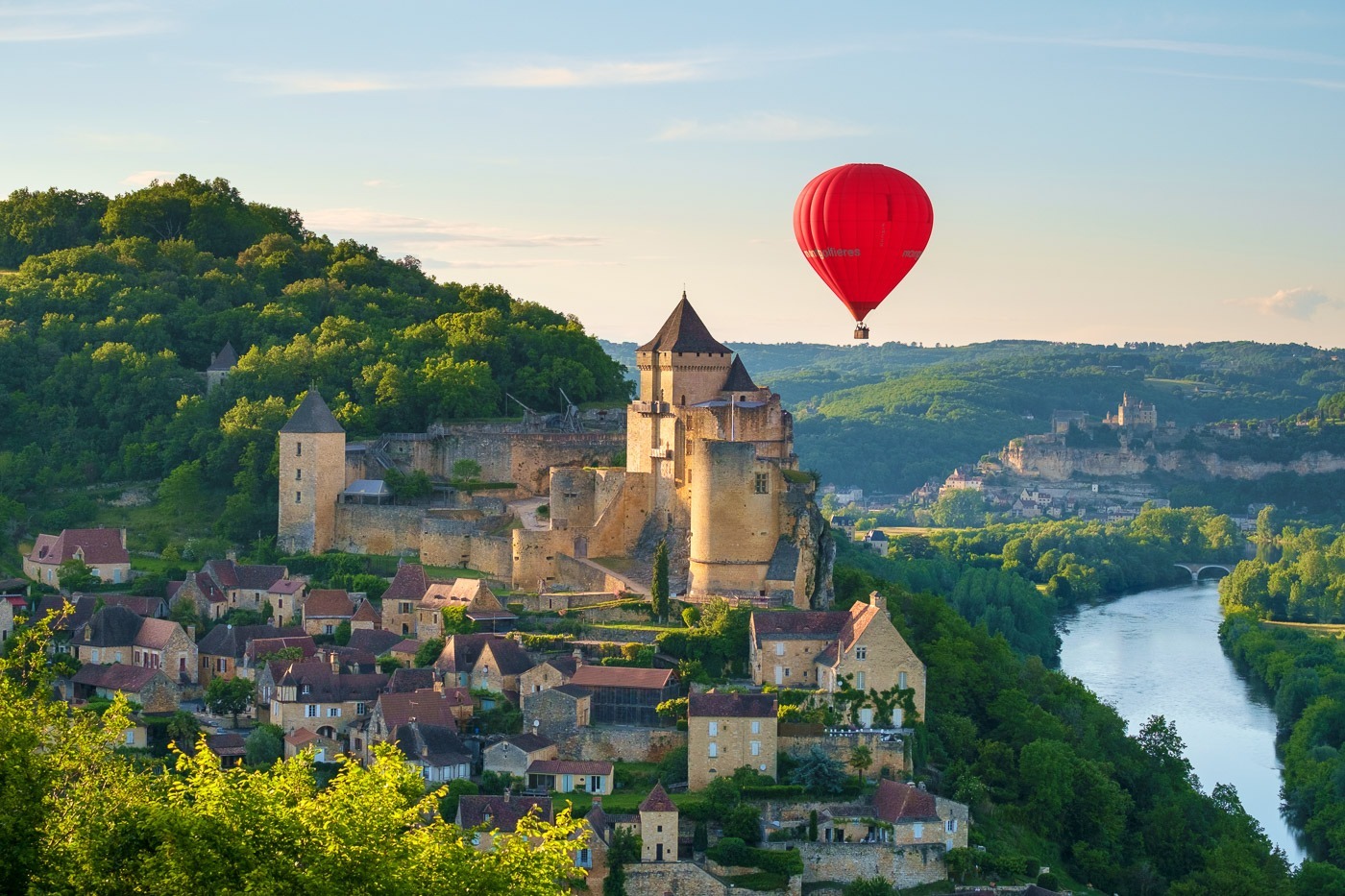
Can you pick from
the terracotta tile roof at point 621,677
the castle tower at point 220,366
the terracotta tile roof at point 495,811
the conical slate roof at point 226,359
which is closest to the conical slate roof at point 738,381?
the terracotta tile roof at point 621,677

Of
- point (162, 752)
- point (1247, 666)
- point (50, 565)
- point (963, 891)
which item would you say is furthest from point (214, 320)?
point (1247, 666)

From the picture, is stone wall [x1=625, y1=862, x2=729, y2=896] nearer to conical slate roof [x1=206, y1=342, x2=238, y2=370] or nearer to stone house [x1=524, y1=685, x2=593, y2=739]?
stone house [x1=524, y1=685, x2=593, y2=739]

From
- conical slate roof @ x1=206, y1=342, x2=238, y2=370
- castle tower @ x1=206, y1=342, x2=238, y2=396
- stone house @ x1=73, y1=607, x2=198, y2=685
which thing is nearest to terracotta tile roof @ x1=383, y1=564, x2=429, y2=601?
stone house @ x1=73, y1=607, x2=198, y2=685

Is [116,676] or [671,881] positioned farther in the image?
[116,676]

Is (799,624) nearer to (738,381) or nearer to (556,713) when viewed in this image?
(556,713)

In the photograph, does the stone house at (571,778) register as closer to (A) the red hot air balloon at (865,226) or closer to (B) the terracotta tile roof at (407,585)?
(B) the terracotta tile roof at (407,585)

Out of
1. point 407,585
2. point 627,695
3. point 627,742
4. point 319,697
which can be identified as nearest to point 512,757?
point 627,742

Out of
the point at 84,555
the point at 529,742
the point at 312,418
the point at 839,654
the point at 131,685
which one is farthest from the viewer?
the point at 312,418
